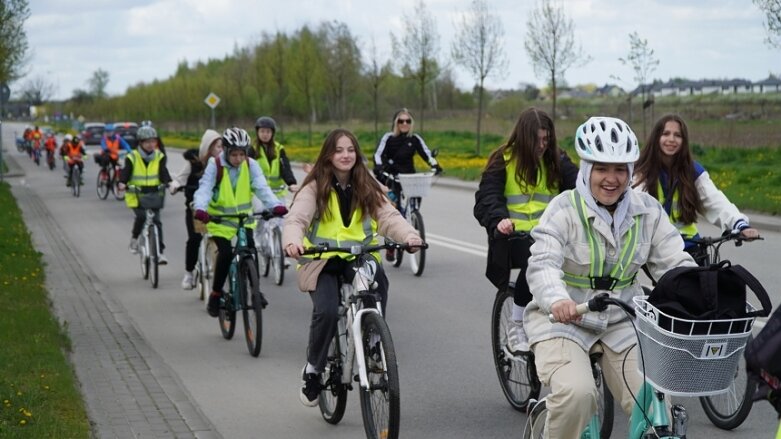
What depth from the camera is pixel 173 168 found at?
44844 mm

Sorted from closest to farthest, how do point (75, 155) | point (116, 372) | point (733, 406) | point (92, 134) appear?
point (733, 406) → point (116, 372) → point (75, 155) → point (92, 134)

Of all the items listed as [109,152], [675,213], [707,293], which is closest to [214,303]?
[675,213]

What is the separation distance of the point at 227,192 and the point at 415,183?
3.71 meters

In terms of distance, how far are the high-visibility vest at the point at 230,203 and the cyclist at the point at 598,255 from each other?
5.89 metres

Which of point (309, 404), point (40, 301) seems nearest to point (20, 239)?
point (40, 301)

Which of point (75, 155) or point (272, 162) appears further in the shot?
point (75, 155)

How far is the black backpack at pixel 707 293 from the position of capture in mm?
3623

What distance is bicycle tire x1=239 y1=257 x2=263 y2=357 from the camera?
30.6 feet

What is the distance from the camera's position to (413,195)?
1385 cm

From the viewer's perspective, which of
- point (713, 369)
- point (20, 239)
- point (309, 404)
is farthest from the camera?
point (20, 239)

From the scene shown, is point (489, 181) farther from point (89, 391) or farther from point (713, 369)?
point (713, 369)

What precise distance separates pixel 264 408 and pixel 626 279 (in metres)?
3.64

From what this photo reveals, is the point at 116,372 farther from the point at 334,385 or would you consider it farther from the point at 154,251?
the point at 154,251

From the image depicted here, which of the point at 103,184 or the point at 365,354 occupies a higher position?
the point at 365,354
